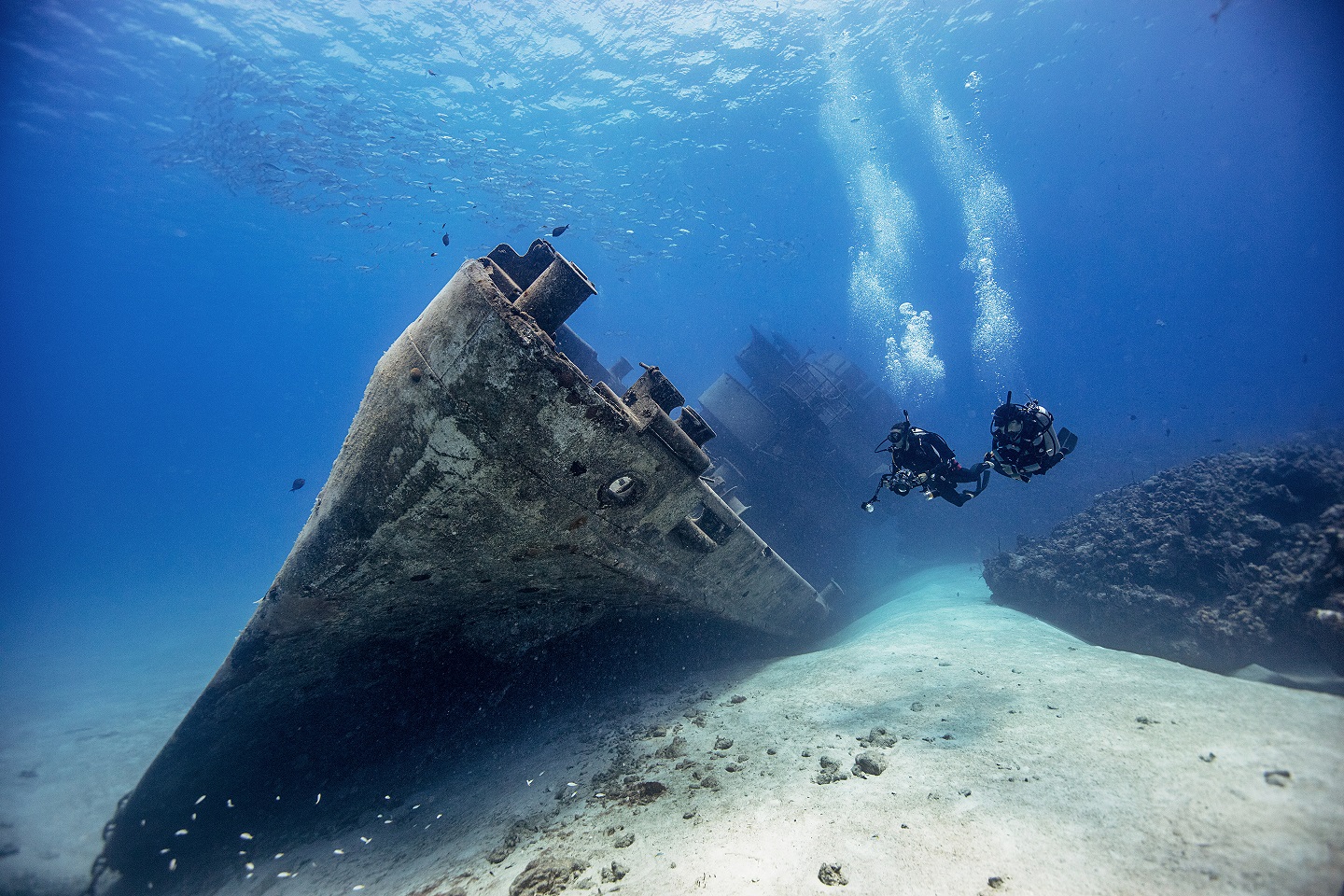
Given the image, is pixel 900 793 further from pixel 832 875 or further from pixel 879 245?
pixel 879 245

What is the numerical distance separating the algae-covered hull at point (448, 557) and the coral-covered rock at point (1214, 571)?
715cm

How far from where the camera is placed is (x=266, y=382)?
137 m

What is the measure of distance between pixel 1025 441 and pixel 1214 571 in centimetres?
554

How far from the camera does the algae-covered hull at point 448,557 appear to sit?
12.0 ft

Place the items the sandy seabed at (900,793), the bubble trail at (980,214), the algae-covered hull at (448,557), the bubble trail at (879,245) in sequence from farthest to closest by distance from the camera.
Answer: the bubble trail at (980,214)
the bubble trail at (879,245)
the algae-covered hull at (448,557)
the sandy seabed at (900,793)

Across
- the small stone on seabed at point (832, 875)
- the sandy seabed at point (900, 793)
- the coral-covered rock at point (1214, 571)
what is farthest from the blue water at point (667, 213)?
the small stone on seabed at point (832, 875)

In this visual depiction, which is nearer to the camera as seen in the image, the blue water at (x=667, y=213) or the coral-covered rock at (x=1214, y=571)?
the coral-covered rock at (x=1214, y=571)

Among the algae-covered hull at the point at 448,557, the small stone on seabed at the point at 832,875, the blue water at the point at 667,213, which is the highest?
the blue water at the point at 667,213

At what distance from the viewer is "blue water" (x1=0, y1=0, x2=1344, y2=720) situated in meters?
29.8

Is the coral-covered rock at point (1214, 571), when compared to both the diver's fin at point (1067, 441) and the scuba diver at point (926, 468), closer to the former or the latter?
the diver's fin at point (1067, 441)

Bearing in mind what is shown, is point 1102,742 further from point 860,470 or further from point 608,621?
point 860,470

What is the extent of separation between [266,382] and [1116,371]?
653 ft

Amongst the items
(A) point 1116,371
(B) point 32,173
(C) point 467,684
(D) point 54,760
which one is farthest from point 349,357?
(A) point 1116,371

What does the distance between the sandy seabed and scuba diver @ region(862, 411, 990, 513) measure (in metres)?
2.16
